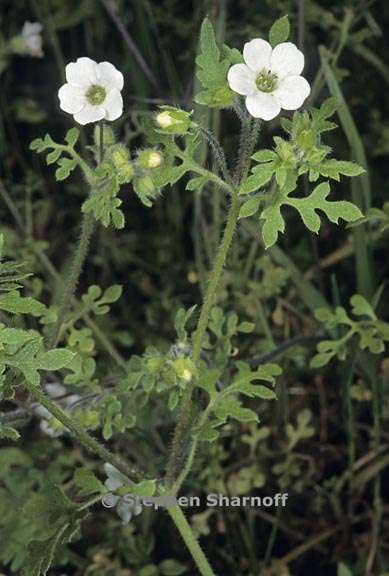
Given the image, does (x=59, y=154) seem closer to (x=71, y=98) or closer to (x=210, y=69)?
(x=71, y=98)

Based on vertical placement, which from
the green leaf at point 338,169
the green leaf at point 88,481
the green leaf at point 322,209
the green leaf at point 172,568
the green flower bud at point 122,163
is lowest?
the green leaf at point 172,568

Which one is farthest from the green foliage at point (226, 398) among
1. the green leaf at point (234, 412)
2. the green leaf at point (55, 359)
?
the green leaf at point (55, 359)

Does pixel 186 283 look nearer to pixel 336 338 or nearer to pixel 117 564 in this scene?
pixel 336 338

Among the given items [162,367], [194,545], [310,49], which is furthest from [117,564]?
[310,49]

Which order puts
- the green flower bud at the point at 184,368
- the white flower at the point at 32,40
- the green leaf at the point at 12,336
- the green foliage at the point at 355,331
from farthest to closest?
the white flower at the point at 32,40 < the green foliage at the point at 355,331 < the green flower bud at the point at 184,368 < the green leaf at the point at 12,336

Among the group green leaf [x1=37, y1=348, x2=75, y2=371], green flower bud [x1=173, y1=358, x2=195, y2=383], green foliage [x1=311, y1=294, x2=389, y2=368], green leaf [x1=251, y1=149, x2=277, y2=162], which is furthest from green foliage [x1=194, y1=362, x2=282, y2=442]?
green leaf [x1=251, y1=149, x2=277, y2=162]

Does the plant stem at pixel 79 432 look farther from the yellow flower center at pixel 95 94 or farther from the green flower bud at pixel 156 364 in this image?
the yellow flower center at pixel 95 94

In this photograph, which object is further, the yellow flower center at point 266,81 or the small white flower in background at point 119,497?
the small white flower in background at point 119,497

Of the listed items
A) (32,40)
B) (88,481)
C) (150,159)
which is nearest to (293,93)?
(150,159)
